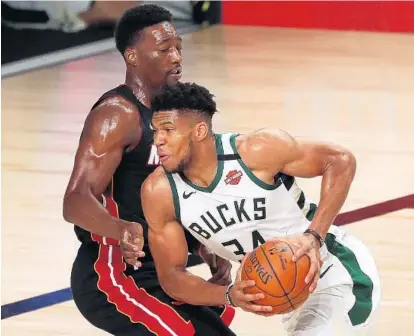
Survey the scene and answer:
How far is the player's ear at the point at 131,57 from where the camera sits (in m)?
4.59

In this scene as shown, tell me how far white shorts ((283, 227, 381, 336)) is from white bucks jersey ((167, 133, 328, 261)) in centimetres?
29

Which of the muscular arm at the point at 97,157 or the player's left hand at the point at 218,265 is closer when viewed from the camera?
the muscular arm at the point at 97,157

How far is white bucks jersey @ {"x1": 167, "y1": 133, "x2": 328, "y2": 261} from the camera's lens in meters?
3.93

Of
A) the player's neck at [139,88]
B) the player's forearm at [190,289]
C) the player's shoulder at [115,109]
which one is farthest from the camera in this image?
the player's neck at [139,88]

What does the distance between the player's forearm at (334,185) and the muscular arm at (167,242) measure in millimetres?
527

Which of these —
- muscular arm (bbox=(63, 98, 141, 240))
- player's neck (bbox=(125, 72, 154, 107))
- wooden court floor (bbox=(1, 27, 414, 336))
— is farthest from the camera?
wooden court floor (bbox=(1, 27, 414, 336))

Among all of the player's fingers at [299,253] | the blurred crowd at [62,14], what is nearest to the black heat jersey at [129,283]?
the player's fingers at [299,253]

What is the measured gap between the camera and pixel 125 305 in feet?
14.0

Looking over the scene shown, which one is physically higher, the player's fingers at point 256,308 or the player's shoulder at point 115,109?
the player's shoulder at point 115,109

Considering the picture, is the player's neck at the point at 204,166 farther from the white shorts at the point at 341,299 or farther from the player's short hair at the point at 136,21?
the player's short hair at the point at 136,21

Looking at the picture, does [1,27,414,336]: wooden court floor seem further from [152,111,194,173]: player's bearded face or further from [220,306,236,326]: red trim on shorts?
[152,111,194,173]: player's bearded face

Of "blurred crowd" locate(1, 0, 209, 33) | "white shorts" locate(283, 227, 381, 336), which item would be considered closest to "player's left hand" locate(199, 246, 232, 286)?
"white shorts" locate(283, 227, 381, 336)

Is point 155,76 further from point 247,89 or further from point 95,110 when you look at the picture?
point 247,89

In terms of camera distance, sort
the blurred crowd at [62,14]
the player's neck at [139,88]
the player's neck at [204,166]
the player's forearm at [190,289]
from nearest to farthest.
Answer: the player's forearm at [190,289]
the player's neck at [204,166]
the player's neck at [139,88]
the blurred crowd at [62,14]
